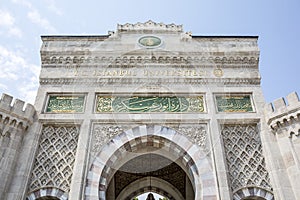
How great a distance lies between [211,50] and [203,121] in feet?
9.13

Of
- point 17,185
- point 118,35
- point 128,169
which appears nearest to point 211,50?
point 118,35

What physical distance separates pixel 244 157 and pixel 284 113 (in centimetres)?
159

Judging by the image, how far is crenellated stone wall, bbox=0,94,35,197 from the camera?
21.4 ft

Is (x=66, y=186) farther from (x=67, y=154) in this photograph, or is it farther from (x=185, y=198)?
(x=185, y=198)

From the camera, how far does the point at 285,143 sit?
696 centimetres

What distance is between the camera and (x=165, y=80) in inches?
337

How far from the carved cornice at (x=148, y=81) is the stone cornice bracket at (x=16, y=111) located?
3.94 feet

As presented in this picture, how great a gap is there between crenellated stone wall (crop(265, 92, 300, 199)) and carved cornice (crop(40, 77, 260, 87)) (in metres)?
1.29

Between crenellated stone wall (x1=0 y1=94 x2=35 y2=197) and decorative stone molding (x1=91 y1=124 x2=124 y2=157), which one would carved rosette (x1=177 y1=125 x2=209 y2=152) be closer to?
decorative stone molding (x1=91 y1=124 x2=124 y2=157)

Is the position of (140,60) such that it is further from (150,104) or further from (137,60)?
(150,104)

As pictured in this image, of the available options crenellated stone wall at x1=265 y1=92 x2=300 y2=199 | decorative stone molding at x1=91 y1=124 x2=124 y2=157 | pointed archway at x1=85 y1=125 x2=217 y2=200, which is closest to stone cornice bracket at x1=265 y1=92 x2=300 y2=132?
crenellated stone wall at x1=265 y1=92 x2=300 y2=199

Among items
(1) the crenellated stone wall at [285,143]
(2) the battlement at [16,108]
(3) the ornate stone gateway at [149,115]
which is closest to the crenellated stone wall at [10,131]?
(2) the battlement at [16,108]

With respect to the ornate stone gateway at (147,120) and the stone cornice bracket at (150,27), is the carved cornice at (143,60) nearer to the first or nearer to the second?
the ornate stone gateway at (147,120)

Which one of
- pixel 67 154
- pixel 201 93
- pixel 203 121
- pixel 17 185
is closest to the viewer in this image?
pixel 17 185
